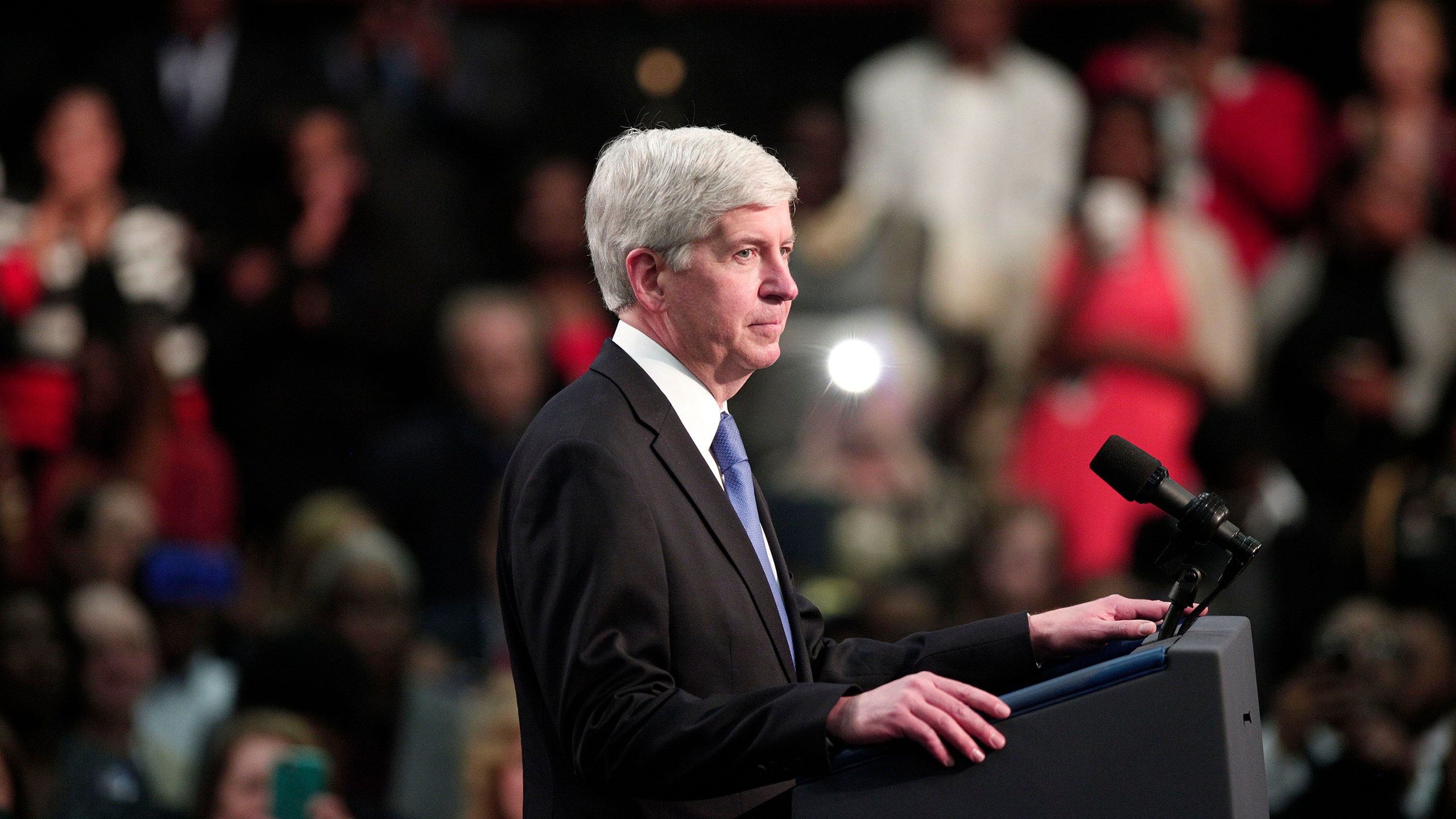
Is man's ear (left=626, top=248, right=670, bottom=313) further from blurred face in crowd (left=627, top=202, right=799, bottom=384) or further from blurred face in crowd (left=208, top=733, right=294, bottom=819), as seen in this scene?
blurred face in crowd (left=208, top=733, right=294, bottom=819)

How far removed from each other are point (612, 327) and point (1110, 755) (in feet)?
13.9

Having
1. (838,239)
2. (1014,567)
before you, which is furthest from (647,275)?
(838,239)

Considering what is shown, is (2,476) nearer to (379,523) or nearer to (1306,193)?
(379,523)

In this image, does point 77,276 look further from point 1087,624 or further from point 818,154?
point 1087,624

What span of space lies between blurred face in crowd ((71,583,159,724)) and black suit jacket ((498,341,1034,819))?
284cm

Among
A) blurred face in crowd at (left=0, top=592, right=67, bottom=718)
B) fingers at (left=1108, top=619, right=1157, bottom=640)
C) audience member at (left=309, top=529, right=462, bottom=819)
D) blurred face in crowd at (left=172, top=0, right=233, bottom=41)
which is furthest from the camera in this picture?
blurred face in crowd at (left=172, top=0, right=233, bottom=41)

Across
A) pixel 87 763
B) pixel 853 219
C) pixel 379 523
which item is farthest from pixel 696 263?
pixel 853 219

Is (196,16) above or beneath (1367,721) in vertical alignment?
above

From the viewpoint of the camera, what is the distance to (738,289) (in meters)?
1.76

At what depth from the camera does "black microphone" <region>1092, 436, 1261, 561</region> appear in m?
1.67

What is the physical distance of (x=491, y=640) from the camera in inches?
189

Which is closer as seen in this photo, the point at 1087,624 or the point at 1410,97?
the point at 1087,624

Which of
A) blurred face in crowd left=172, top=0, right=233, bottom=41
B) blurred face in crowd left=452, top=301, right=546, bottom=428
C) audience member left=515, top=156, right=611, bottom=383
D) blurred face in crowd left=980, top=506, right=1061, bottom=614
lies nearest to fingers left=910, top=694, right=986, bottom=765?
blurred face in crowd left=980, top=506, right=1061, bottom=614

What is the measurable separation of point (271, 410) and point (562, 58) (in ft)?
5.30
